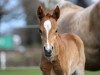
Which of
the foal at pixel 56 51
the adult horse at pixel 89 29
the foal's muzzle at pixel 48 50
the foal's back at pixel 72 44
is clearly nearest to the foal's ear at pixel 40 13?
the foal at pixel 56 51

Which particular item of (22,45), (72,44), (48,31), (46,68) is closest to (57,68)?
(46,68)

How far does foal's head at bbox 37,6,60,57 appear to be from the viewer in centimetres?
599

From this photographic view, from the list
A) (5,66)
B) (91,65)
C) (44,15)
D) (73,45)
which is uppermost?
(44,15)

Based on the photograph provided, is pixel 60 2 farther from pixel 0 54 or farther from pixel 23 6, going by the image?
pixel 23 6

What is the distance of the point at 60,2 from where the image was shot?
10.6 meters

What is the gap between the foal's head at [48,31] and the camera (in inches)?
236

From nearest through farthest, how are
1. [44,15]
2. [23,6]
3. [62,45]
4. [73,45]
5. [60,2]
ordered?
[44,15]
[62,45]
[73,45]
[60,2]
[23,6]

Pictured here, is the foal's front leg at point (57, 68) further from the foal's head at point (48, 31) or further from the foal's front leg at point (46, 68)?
the foal's head at point (48, 31)

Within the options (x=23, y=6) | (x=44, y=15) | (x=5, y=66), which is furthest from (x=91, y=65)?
(x=23, y=6)

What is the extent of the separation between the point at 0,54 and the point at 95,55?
11626 millimetres

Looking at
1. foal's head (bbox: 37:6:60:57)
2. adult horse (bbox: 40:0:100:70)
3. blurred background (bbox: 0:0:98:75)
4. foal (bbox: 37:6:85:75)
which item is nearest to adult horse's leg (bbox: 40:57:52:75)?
foal (bbox: 37:6:85:75)

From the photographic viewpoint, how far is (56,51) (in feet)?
21.2

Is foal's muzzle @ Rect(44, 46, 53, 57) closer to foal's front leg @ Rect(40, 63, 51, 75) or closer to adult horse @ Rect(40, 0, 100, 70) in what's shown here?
foal's front leg @ Rect(40, 63, 51, 75)

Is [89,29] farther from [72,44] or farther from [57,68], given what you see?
[57,68]
